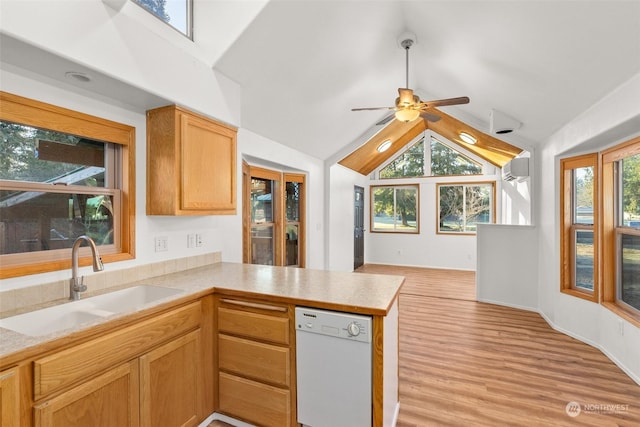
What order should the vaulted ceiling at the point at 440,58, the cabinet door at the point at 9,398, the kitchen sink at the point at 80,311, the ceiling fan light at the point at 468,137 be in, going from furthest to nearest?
1. the ceiling fan light at the point at 468,137
2. the vaulted ceiling at the point at 440,58
3. the kitchen sink at the point at 80,311
4. the cabinet door at the point at 9,398

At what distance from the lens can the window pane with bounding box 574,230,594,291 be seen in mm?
3203

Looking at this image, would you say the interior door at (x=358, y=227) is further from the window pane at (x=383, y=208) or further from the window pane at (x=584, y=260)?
the window pane at (x=584, y=260)

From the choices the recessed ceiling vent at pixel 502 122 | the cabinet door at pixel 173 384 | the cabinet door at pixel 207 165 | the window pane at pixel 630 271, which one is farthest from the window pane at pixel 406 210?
the cabinet door at pixel 173 384

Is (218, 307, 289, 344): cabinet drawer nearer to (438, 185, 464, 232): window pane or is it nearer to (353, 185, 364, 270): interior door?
(353, 185, 364, 270): interior door

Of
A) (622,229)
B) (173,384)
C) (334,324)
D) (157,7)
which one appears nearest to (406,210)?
(622,229)

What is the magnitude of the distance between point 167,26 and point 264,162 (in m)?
1.92

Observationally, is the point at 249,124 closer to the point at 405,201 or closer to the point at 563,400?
the point at 563,400

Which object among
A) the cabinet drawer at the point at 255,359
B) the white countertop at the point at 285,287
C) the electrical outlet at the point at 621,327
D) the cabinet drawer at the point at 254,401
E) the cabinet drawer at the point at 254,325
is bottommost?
the cabinet drawer at the point at 254,401

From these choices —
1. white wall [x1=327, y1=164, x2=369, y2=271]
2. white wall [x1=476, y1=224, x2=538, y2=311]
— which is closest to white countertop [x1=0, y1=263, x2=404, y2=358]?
white wall [x1=327, y1=164, x2=369, y2=271]

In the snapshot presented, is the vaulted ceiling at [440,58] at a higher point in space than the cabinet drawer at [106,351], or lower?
higher

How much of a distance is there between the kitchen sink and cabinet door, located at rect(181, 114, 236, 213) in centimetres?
62

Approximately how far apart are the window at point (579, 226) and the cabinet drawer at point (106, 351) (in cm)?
381

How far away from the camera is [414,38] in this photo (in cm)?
315

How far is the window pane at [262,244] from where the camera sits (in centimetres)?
392
